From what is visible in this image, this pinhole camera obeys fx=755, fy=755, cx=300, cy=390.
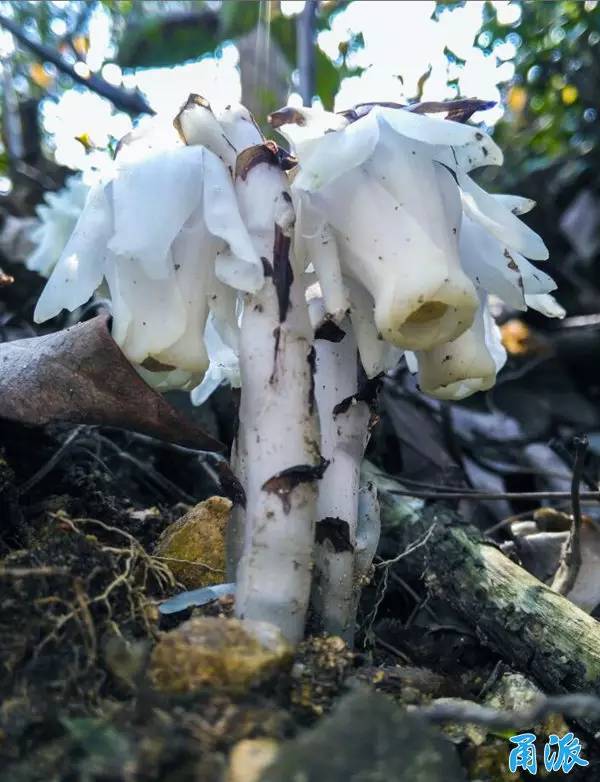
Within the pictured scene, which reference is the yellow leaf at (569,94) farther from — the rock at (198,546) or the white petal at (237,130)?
the rock at (198,546)

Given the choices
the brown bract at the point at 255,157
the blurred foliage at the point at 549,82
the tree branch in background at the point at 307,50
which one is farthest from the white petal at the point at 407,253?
the blurred foliage at the point at 549,82

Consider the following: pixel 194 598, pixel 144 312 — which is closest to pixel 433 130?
pixel 144 312

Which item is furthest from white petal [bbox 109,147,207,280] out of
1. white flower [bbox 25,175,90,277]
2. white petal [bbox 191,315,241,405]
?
white flower [bbox 25,175,90,277]

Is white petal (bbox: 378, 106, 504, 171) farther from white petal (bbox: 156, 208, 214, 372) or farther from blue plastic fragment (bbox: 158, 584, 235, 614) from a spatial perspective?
blue plastic fragment (bbox: 158, 584, 235, 614)

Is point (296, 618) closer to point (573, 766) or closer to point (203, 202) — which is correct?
point (573, 766)

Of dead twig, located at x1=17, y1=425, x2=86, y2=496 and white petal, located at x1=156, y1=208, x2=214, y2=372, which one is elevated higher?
white petal, located at x1=156, y1=208, x2=214, y2=372

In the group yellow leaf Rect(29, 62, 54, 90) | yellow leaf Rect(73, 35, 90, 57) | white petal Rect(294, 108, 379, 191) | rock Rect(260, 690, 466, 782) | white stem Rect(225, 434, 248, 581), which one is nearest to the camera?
rock Rect(260, 690, 466, 782)

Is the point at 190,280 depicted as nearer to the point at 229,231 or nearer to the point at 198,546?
the point at 229,231
